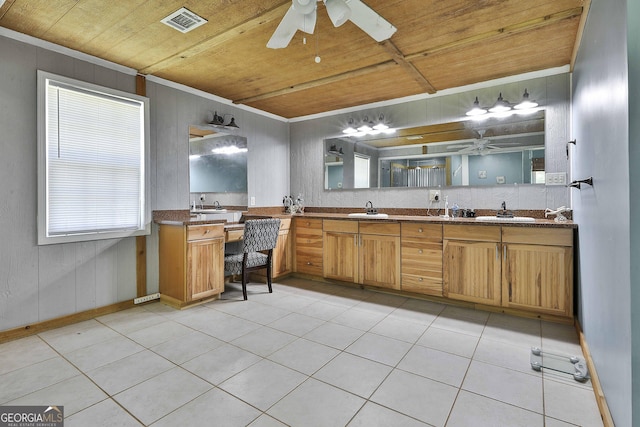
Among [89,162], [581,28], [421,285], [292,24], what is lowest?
[421,285]

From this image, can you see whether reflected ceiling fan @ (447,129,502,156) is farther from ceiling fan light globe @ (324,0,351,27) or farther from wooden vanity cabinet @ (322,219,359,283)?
ceiling fan light globe @ (324,0,351,27)

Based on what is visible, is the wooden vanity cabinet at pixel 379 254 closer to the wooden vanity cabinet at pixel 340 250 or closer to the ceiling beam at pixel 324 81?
the wooden vanity cabinet at pixel 340 250

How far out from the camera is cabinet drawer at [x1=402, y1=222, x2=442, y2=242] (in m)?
3.18


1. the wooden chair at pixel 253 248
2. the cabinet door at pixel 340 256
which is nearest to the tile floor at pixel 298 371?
the wooden chair at pixel 253 248

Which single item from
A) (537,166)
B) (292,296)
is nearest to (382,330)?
(292,296)

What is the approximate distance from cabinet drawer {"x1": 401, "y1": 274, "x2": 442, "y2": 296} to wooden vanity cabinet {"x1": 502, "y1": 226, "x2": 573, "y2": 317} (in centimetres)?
60

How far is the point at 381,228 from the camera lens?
11.5 ft

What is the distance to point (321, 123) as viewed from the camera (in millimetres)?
4781

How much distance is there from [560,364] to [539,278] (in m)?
0.85

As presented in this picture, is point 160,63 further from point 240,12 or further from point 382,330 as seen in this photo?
point 382,330

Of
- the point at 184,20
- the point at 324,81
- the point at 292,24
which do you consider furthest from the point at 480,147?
the point at 184,20

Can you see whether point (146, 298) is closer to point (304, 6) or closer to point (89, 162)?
point (89, 162)

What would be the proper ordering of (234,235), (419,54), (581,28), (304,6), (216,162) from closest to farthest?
(304,6)
(581,28)
(419,54)
(234,235)
(216,162)

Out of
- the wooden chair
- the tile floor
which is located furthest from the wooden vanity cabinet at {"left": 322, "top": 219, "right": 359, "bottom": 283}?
the tile floor
